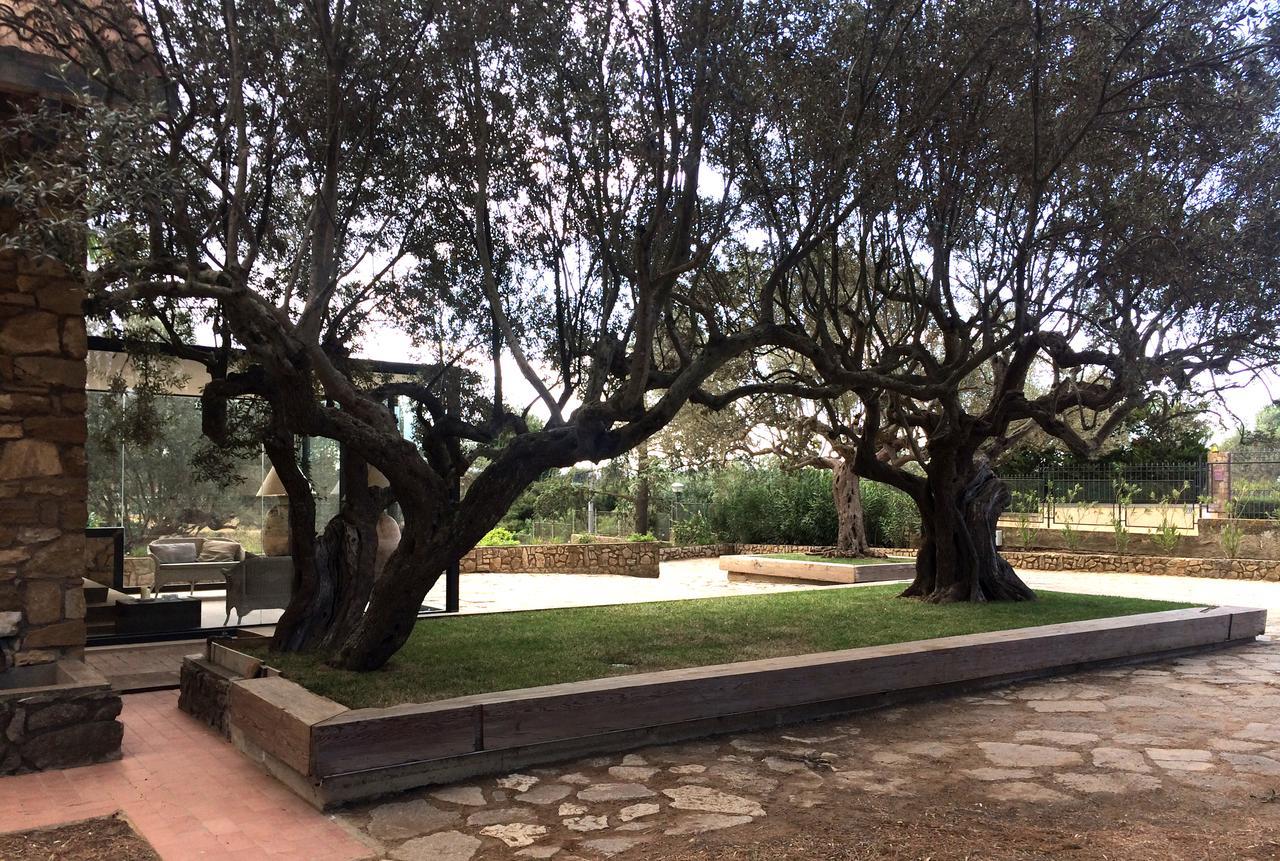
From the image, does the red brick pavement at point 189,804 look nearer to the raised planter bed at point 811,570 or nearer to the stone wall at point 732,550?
the raised planter bed at point 811,570

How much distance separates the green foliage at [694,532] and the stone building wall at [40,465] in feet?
59.7

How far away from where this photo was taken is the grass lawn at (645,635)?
625 cm

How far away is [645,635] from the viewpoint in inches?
330

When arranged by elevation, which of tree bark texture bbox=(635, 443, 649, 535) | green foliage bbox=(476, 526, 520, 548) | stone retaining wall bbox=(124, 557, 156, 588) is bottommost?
green foliage bbox=(476, 526, 520, 548)

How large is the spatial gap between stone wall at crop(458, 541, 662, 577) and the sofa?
777 cm

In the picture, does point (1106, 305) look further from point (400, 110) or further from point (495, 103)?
point (400, 110)

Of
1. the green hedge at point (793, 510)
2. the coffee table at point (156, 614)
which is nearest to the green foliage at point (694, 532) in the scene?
the green hedge at point (793, 510)

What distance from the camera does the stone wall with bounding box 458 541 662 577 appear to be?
18234mm

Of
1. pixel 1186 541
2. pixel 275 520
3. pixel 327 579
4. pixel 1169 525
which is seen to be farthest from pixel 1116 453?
pixel 327 579

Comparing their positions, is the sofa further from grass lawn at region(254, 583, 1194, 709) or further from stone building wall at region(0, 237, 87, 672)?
stone building wall at region(0, 237, 87, 672)

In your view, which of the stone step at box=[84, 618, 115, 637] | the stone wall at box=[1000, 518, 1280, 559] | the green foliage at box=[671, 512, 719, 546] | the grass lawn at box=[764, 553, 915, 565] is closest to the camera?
the stone step at box=[84, 618, 115, 637]

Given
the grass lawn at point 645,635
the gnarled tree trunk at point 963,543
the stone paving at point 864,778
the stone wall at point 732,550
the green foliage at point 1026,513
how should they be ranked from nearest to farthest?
the stone paving at point 864,778 < the grass lawn at point 645,635 < the gnarled tree trunk at point 963,543 < the green foliage at point 1026,513 < the stone wall at point 732,550

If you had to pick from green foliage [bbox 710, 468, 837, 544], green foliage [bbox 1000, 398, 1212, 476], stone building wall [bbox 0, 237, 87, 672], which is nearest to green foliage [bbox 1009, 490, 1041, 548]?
green foliage [bbox 1000, 398, 1212, 476]

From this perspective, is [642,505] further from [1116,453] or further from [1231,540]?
[1231,540]
